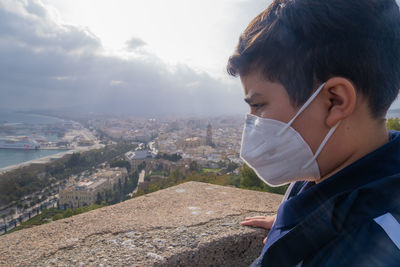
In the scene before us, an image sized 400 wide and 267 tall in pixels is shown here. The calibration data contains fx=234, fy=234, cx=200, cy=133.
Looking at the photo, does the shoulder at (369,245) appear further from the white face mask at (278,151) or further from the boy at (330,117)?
the white face mask at (278,151)

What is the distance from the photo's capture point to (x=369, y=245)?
0.53m

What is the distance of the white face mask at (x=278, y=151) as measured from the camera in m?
0.89

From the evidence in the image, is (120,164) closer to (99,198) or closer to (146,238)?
(99,198)

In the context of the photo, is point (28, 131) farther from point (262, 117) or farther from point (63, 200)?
point (262, 117)

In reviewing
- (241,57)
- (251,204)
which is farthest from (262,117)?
(251,204)

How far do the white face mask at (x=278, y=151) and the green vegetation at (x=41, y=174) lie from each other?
Result: 6867mm

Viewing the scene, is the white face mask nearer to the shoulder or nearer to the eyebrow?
the eyebrow

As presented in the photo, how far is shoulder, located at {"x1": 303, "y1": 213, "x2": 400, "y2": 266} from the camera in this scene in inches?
19.7

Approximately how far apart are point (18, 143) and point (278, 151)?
632 inches

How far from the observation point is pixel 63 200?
8.80 metres

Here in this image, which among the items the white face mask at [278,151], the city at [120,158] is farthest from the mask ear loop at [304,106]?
the city at [120,158]

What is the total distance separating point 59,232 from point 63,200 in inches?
342

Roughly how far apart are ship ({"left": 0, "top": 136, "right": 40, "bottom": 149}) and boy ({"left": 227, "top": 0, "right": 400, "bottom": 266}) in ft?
51.2

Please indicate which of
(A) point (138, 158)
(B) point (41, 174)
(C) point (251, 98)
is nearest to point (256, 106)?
(C) point (251, 98)
